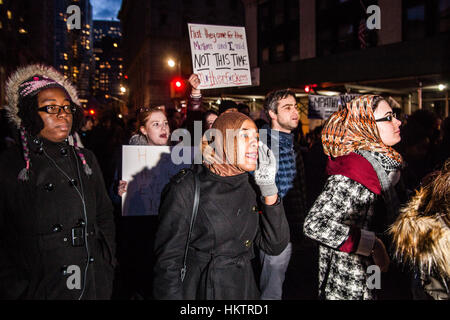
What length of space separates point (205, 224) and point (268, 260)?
1368 mm

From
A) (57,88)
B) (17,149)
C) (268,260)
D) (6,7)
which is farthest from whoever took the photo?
(6,7)

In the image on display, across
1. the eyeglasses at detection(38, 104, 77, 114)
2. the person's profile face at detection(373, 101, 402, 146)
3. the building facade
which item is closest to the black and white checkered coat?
the person's profile face at detection(373, 101, 402, 146)

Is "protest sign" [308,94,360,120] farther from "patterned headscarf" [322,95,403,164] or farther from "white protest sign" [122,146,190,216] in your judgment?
A: "patterned headscarf" [322,95,403,164]

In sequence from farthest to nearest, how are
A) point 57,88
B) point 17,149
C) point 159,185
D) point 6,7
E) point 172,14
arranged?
point 172,14, point 6,7, point 159,185, point 57,88, point 17,149

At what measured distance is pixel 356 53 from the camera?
15.7 metres

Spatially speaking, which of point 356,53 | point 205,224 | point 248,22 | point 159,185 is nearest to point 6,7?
point 248,22

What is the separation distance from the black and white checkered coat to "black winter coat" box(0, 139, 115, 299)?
5.37 ft

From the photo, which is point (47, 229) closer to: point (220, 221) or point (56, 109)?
point (56, 109)

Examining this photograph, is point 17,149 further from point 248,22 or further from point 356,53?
point 248,22

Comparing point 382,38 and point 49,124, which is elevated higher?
point 382,38

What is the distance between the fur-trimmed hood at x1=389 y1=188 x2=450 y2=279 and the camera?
1.63m

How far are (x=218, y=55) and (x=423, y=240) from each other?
418 centimetres

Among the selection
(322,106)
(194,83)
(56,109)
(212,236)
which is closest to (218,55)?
(194,83)

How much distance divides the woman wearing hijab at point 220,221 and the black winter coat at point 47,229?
690 mm
